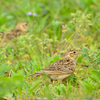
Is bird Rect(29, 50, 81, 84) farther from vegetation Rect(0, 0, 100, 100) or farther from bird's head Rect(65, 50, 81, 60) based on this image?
bird's head Rect(65, 50, 81, 60)

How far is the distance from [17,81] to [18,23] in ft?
20.8

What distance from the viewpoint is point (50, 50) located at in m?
7.05

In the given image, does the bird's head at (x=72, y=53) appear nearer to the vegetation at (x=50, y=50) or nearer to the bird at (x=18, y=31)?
the vegetation at (x=50, y=50)

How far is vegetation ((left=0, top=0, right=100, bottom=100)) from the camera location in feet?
14.0

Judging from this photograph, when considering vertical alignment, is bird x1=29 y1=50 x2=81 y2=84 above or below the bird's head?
below

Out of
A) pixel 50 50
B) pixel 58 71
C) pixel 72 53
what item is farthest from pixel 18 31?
pixel 58 71

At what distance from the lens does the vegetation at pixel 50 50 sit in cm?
427

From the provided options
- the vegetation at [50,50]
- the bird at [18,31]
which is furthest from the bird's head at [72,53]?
the bird at [18,31]

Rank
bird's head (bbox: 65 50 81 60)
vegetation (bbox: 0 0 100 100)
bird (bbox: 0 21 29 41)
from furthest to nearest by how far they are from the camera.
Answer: bird (bbox: 0 21 29 41)
bird's head (bbox: 65 50 81 60)
vegetation (bbox: 0 0 100 100)

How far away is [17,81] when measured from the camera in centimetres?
344

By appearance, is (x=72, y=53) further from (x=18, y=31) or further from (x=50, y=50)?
(x=18, y=31)

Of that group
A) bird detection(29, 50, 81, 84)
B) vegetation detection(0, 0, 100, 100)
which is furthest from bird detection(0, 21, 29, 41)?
bird detection(29, 50, 81, 84)

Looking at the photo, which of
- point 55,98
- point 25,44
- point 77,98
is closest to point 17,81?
point 55,98

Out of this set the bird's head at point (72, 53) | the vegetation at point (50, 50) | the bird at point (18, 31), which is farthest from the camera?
the bird at point (18, 31)
